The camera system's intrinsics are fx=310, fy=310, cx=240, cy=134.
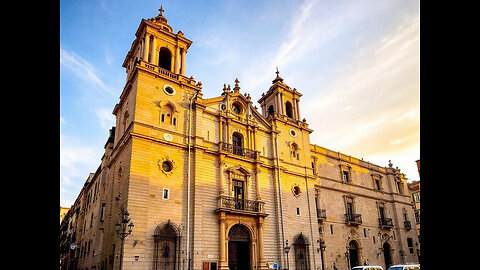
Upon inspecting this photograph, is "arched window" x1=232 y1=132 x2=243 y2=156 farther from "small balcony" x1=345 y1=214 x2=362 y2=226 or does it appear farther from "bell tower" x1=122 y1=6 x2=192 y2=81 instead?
"small balcony" x1=345 y1=214 x2=362 y2=226

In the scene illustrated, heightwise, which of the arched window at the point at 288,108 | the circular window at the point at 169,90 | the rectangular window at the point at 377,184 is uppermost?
the arched window at the point at 288,108

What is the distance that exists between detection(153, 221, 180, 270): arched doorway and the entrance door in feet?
19.2

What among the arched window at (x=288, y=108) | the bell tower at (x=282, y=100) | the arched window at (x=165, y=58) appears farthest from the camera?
the arched window at (x=288, y=108)

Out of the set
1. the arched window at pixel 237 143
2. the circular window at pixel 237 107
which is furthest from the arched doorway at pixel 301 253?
the circular window at pixel 237 107

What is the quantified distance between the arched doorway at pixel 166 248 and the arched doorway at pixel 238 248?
4635 millimetres

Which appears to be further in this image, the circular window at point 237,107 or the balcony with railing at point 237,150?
the circular window at point 237,107

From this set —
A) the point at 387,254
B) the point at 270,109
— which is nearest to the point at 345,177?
the point at 387,254

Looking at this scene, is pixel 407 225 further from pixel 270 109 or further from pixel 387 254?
pixel 270 109

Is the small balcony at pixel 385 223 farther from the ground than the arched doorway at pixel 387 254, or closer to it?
farther from the ground

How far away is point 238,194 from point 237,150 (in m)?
3.95

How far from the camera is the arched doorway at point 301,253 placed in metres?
27.4

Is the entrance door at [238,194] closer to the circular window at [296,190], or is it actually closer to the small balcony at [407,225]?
the circular window at [296,190]
